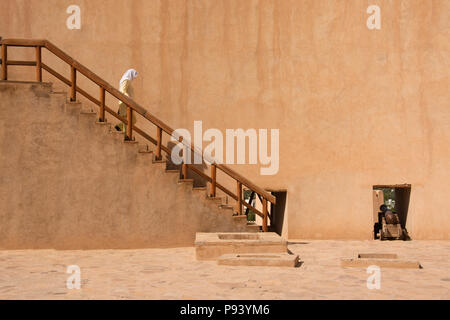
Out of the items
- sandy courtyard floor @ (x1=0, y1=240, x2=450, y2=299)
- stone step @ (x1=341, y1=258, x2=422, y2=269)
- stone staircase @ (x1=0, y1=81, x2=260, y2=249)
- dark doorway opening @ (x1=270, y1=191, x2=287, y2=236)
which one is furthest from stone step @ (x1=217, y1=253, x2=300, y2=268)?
dark doorway opening @ (x1=270, y1=191, x2=287, y2=236)

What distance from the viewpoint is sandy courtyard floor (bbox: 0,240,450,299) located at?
5.47 meters

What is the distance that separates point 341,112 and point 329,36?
166 cm

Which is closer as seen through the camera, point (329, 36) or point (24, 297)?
point (24, 297)

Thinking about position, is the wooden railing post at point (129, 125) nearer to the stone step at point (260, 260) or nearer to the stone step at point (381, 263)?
the stone step at point (260, 260)

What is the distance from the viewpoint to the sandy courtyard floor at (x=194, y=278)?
5469 mm

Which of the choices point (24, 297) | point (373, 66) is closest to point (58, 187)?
point (24, 297)

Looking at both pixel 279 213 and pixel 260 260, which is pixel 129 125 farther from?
pixel 279 213

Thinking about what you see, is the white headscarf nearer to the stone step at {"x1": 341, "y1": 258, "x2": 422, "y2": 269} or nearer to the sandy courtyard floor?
the sandy courtyard floor

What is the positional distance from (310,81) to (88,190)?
5253 millimetres

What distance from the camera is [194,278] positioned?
6.50m

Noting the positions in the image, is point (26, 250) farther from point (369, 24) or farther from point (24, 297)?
point (369, 24)

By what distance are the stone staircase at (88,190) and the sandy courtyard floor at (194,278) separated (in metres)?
0.52
